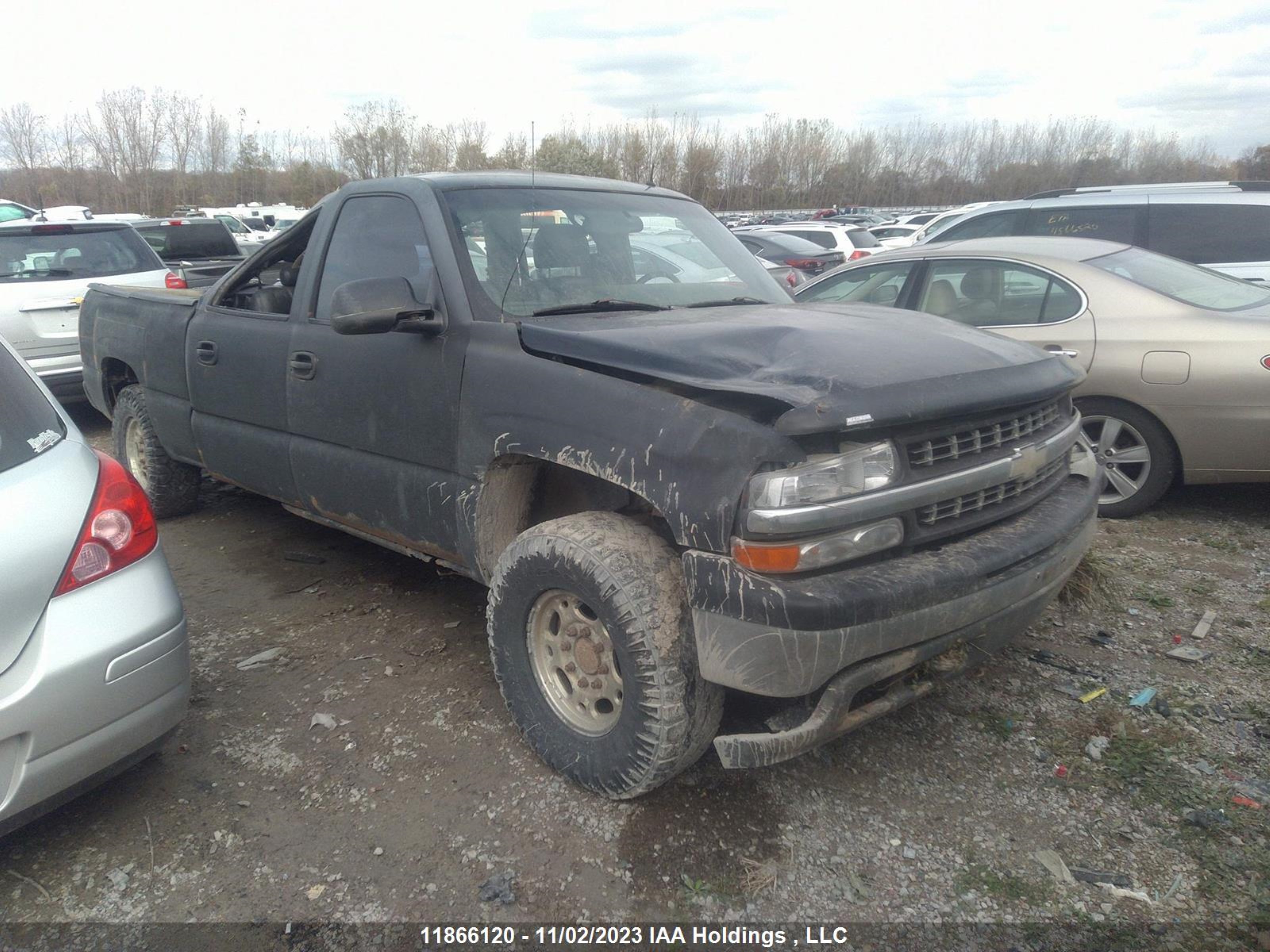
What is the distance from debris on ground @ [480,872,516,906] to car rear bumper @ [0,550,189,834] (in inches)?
41.8

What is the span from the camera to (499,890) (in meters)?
2.39

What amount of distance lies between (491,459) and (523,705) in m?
0.81

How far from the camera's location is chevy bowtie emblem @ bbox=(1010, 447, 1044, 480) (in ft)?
8.50

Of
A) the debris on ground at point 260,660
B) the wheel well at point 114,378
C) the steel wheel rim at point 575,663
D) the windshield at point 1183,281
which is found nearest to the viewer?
the steel wheel rim at point 575,663

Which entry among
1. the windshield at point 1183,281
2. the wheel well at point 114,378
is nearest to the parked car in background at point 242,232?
the wheel well at point 114,378

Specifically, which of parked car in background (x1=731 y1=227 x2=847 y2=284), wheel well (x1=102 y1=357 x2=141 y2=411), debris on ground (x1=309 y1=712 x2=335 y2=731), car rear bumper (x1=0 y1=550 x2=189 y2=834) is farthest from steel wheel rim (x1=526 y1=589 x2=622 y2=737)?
parked car in background (x1=731 y1=227 x2=847 y2=284)

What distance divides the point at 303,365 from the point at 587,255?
127 centimetres

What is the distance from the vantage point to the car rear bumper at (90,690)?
7.36ft

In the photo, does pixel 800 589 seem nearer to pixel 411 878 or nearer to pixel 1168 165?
pixel 411 878

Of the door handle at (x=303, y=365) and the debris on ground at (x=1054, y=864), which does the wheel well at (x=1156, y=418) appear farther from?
the door handle at (x=303, y=365)

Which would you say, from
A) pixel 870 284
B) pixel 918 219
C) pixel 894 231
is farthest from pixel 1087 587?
pixel 918 219

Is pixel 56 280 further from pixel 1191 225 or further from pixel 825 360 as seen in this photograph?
pixel 1191 225

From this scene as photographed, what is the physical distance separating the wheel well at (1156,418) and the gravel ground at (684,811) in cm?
120

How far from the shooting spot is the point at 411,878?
7.98 ft
